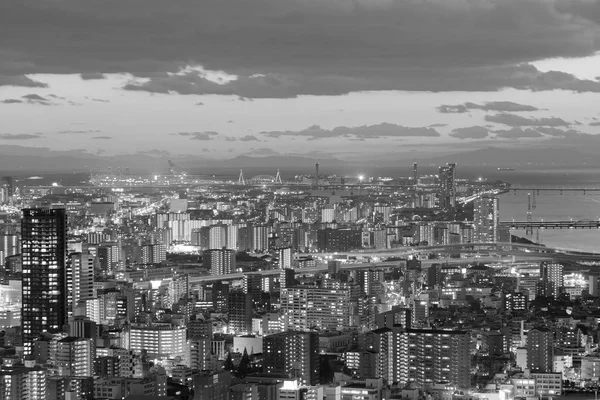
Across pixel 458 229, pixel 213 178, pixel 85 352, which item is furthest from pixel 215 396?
pixel 213 178

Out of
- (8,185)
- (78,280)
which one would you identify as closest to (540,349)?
(78,280)

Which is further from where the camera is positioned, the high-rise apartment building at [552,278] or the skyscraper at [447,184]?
the skyscraper at [447,184]

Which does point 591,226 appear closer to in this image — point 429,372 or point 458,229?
point 458,229

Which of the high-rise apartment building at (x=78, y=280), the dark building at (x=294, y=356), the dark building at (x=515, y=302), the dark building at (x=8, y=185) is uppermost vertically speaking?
the dark building at (x=8, y=185)

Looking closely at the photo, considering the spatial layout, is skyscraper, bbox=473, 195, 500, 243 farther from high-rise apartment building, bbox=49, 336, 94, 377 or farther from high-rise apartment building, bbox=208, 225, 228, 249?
high-rise apartment building, bbox=49, 336, 94, 377

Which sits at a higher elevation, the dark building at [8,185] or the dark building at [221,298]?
the dark building at [8,185]

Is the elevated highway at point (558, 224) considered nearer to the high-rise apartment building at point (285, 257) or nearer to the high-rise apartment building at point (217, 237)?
the high-rise apartment building at point (217, 237)

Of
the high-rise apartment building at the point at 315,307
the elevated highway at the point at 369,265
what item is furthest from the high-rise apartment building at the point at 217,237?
the high-rise apartment building at the point at 315,307
